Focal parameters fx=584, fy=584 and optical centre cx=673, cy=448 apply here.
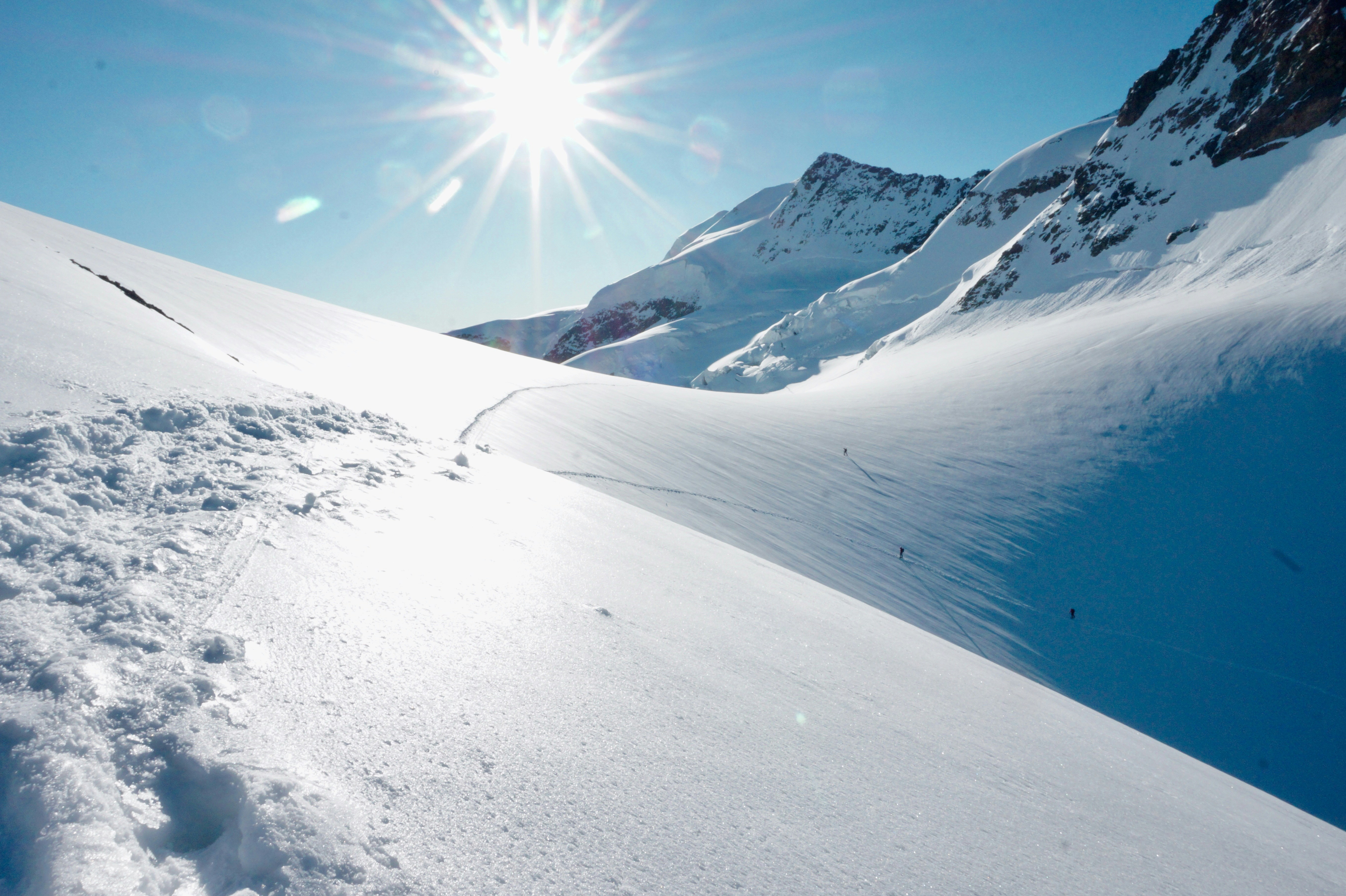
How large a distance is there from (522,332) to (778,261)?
56.2 m

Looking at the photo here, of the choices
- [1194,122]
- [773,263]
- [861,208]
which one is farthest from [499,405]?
[861,208]

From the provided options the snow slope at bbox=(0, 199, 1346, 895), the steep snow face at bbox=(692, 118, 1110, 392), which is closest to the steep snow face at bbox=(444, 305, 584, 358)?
the steep snow face at bbox=(692, 118, 1110, 392)

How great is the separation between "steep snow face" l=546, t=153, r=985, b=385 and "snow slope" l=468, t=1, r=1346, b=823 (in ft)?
164

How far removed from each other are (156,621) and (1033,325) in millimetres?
34852

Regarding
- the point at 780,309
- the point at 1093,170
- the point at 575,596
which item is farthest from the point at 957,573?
the point at 780,309

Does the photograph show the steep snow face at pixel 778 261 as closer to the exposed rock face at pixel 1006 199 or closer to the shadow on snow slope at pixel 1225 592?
the exposed rock face at pixel 1006 199

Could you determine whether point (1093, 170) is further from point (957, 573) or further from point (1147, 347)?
point (957, 573)

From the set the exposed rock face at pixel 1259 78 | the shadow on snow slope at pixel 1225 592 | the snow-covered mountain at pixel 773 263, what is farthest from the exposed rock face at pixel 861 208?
the shadow on snow slope at pixel 1225 592

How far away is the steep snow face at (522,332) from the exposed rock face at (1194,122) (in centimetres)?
8699

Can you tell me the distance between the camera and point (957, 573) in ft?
35.7

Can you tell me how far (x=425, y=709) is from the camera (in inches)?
69.2

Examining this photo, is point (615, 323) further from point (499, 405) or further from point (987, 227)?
point (499, 405)

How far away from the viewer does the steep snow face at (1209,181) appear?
77.5 feet

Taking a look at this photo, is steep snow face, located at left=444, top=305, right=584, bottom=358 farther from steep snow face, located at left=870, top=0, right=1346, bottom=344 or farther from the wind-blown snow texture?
the wind-blown snow texture
